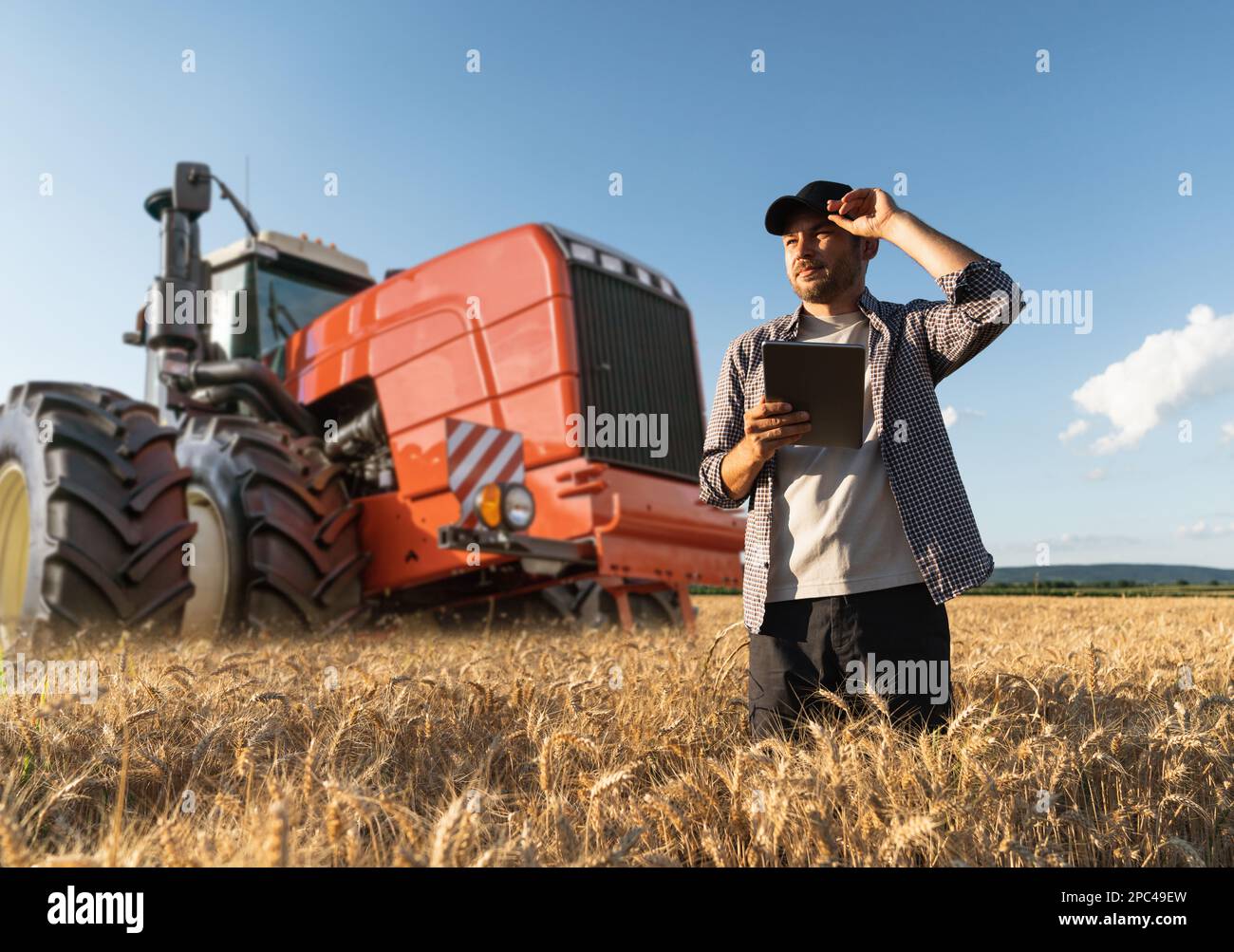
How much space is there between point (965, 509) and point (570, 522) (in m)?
2.93

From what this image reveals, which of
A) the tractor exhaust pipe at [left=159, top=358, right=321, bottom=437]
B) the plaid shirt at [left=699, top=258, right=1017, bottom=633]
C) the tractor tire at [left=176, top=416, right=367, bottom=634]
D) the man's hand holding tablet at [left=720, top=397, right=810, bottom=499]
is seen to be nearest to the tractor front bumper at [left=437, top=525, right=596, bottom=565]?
the tractor tire at [left=176, top=416, right=367, bottom=634]

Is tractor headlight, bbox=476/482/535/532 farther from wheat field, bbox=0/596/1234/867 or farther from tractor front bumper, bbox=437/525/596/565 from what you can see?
wheat field, bbox=0/596/1234/867

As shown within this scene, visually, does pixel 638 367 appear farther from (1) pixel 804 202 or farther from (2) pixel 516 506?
(1) pixel 804 202

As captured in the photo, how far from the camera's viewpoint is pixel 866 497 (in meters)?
2.32

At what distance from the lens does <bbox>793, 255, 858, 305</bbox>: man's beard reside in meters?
2.33

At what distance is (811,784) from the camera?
1.57m

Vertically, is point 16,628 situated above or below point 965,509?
below

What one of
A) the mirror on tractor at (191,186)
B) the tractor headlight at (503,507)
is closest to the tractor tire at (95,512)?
the mirror on tractor at (191,186)

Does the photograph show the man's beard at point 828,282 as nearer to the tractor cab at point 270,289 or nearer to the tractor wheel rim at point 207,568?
the tractor wheel rim at point 207,568

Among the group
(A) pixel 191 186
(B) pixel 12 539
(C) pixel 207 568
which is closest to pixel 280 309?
(A) pixel 191 186

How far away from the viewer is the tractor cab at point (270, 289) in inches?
250

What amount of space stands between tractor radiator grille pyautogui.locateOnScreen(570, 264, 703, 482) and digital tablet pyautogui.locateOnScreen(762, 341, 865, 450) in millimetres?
2997
